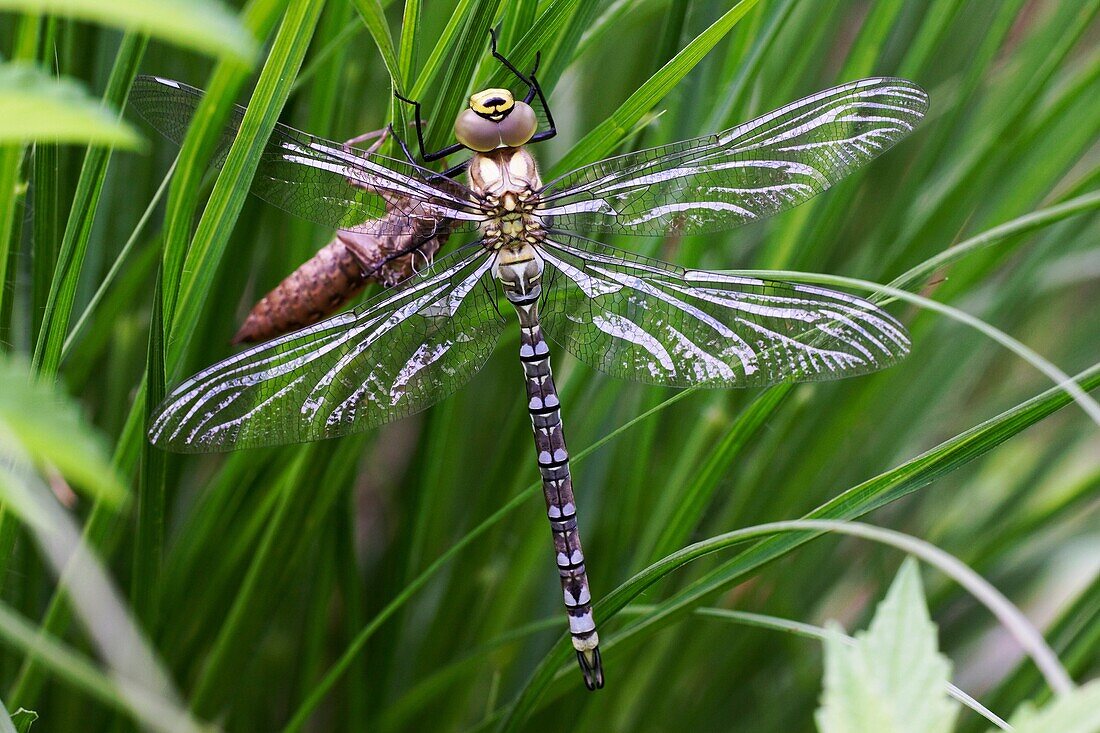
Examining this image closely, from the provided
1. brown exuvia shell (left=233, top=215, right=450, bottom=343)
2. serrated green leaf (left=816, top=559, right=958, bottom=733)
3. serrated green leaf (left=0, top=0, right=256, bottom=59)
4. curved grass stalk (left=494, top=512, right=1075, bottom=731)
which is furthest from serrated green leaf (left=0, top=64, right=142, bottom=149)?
brown exuvia shell (left=233, top=215, right=450, bottom=343)

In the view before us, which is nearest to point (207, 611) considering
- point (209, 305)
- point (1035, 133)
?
point (209, 305)

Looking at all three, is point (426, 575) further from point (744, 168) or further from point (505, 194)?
point (744, 168)

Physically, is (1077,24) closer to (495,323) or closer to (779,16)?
(779,16)

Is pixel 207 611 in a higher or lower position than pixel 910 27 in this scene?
lower

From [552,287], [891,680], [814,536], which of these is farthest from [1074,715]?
[552,287]

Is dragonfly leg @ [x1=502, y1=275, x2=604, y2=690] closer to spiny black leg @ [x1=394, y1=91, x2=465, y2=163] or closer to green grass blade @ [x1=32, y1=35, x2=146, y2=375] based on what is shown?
spiny black leg @ [x1=394, y1=91, x2=465, y2=163]

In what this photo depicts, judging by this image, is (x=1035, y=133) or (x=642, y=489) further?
(x=642, y=489)

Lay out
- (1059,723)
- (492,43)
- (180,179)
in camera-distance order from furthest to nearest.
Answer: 1. (492,43)
2. (180,179)
3. (1059,723)

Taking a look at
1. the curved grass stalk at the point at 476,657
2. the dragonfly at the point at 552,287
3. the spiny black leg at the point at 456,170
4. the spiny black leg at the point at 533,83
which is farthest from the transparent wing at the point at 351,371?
the curved grass stalk at the point at 476,657
